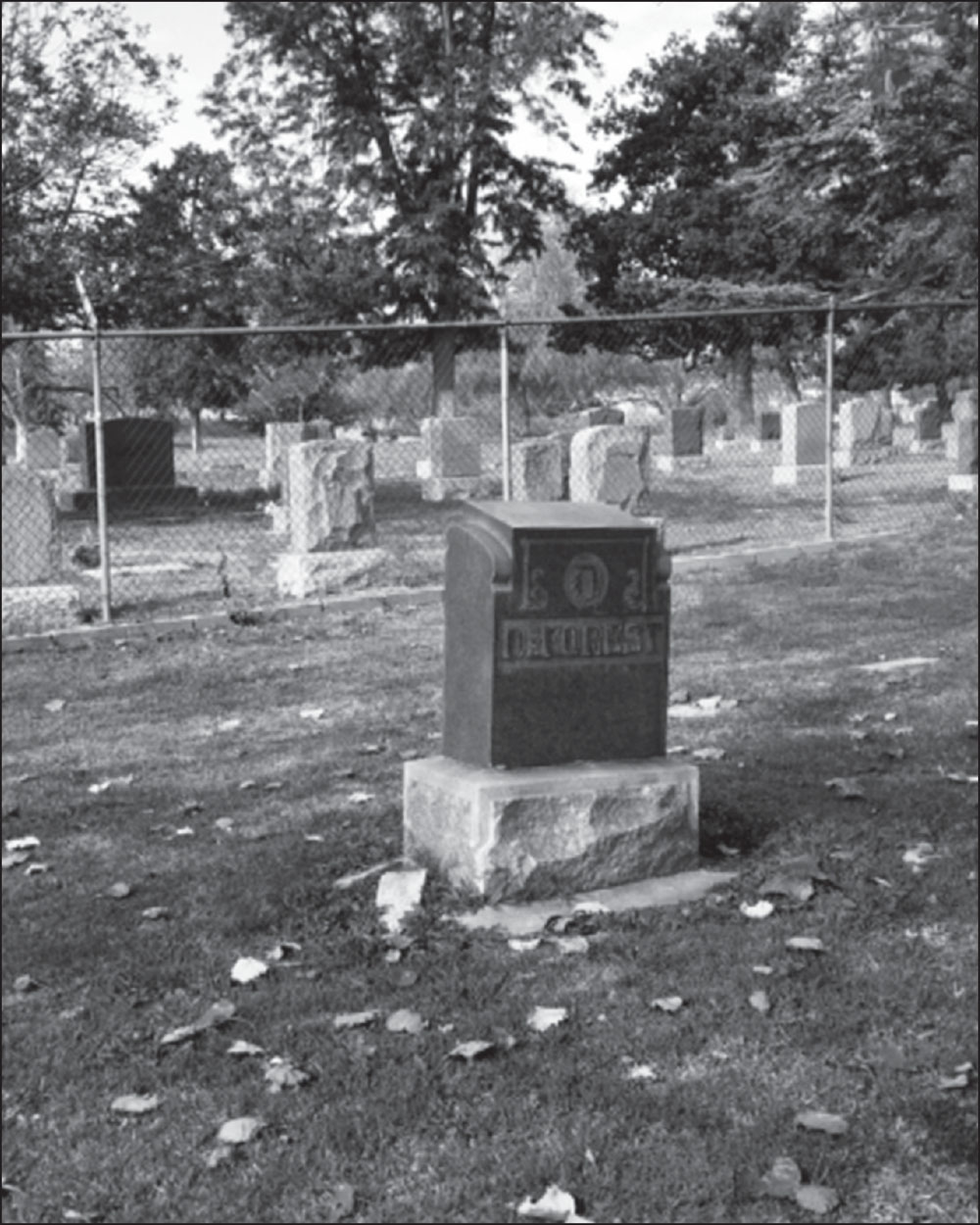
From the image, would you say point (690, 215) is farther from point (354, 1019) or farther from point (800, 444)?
point (354, 1019)

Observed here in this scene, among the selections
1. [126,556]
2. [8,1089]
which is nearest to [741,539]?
[126,556]

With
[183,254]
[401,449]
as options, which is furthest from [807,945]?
[401,449]

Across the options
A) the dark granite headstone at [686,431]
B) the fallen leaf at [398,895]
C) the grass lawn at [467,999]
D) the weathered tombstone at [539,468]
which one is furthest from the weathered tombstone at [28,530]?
the dark granite headstone at [686,431]

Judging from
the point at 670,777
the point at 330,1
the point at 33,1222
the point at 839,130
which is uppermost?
the point at 330,1

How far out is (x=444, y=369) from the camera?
3662cm

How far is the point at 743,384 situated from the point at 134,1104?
47.3 m

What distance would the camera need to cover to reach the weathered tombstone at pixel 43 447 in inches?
1161

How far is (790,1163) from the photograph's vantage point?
3424 millimetres

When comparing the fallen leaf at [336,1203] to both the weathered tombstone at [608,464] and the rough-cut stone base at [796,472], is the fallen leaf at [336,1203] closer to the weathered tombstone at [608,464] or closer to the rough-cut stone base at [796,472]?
the weathered tombstone at [608,464]

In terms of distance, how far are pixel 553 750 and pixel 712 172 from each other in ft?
147

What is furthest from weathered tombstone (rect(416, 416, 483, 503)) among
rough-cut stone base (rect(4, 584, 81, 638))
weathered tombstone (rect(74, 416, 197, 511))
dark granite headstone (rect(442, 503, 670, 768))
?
dark granite headstone (rect(442, 503, 670, 768))

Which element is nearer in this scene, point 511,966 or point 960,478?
point 511,966

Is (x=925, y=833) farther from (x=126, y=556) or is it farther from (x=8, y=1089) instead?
(x=126, y=556)

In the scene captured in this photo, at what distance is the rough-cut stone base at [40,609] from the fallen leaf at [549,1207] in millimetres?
9201
